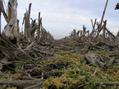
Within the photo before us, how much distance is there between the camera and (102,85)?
6.23m

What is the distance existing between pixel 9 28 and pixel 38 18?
8354 millimetres

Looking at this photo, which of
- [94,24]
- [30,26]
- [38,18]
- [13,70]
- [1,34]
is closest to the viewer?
[13,70]

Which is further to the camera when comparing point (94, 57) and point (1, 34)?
point (94, 57)

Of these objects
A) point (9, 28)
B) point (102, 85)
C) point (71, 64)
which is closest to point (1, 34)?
point (9, 28)

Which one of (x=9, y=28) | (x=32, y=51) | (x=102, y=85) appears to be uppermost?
(x=9, y=28)

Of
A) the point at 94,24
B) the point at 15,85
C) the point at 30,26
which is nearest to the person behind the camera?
the point at 15,85

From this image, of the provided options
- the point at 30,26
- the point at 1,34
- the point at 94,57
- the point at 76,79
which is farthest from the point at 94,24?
the point at 76,79

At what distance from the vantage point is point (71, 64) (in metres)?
8.15

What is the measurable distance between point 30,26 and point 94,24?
A: 4.72m

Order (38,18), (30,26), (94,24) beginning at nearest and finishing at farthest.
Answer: (30,26), (38,18), (94,24)

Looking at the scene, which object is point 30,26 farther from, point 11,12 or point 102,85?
point 102,85

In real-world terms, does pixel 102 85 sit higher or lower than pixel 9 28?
lower

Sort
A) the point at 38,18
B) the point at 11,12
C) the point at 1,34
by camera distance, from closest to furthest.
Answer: the point at 1,34, the point at 11,12, the point at 38,18

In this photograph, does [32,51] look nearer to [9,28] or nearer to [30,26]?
[9,28]
